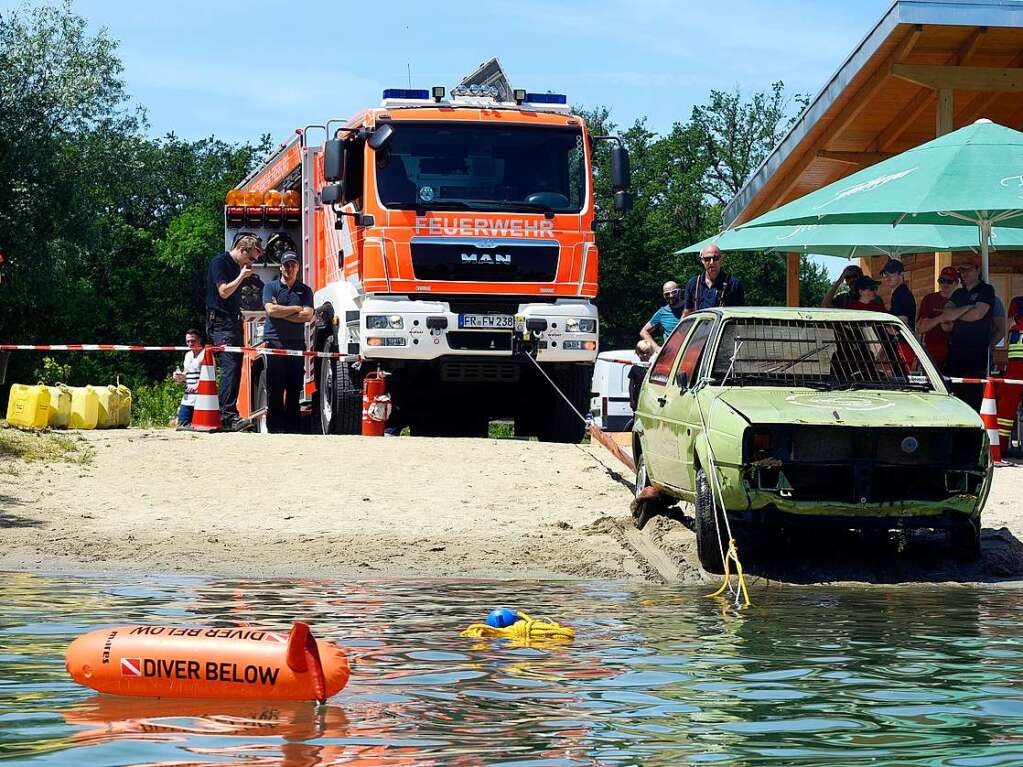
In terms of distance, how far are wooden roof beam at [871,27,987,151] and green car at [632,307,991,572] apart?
10.6m

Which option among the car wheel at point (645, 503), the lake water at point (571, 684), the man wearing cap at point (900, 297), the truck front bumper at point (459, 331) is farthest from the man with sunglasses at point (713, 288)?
Answer: the lake water at point (571, 684)

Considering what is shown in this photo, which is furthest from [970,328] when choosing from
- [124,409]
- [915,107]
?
[124,409]

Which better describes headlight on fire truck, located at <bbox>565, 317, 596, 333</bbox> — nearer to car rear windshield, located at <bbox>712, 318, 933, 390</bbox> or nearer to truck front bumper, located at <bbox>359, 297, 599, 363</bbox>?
truck front bumper, located at <bbox>359, 297, 599, 363</bbox>

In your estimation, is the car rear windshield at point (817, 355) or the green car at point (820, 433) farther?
the car rear windshield at point (817, 355)

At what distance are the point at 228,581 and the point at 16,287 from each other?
4231 centimetres

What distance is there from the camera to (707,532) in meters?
10.4

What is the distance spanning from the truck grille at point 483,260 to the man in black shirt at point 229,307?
221 centimetres

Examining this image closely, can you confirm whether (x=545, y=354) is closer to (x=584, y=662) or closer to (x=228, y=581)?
(x=228, y=581)

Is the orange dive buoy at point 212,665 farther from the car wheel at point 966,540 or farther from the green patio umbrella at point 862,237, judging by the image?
the green patio umbrella at point 862,237

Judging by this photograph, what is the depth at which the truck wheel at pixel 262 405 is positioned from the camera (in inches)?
777

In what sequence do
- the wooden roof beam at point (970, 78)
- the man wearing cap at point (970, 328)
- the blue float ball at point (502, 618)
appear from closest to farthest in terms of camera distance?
the blue float ball at point (502, 618), the man wearing cap at point (970, 328), the wooden roof beam at point (970, 78)

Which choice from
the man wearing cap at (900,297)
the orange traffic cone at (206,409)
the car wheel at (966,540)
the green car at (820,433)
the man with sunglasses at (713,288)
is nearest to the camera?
the green car at (820,433)

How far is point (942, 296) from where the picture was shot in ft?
56.5

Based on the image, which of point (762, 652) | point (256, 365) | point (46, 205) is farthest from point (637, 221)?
point (762, 652)
